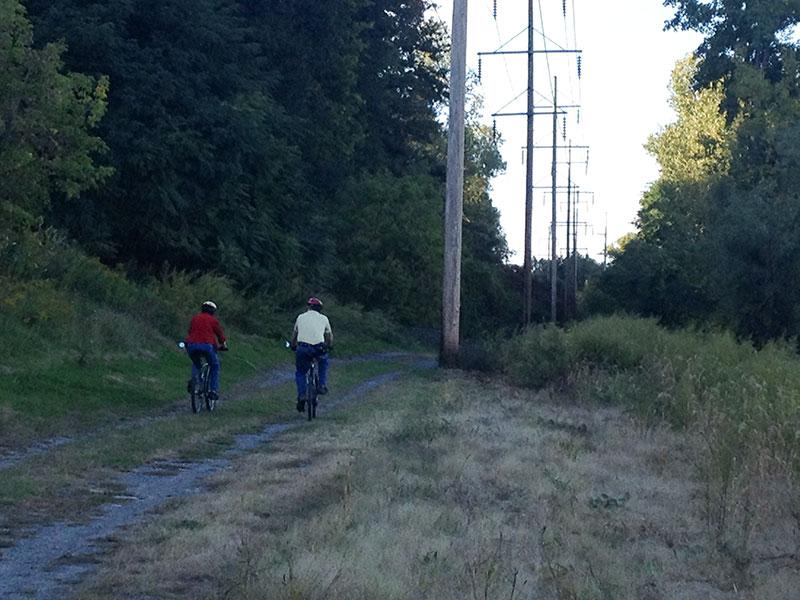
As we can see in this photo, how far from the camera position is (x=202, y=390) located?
1984 centimetres

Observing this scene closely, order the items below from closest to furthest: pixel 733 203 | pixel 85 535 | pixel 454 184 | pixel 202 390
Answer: pixel 85 535, pixel 202 390, pixel 454 184, pixel 733 203

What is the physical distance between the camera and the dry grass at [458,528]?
8008mm

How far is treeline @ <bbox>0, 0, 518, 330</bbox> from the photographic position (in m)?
21.9

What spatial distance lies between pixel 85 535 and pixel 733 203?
35.7m

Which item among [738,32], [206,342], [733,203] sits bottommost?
[206,342]

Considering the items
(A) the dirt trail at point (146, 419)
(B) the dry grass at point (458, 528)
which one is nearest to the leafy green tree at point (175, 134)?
(A) the dirt trail at point (146, 419)

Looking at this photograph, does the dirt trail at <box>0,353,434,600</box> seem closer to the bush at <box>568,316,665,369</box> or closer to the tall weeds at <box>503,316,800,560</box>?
the tall weeds at <box>503,316,800,560</box>

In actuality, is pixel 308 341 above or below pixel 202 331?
below

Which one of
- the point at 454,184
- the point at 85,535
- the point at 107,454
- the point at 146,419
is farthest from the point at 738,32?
the point at 85,535

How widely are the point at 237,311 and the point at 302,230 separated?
7.73 meters

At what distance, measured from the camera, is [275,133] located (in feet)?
134

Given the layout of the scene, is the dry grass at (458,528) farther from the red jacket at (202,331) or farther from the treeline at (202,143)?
the treeline at (202,143)

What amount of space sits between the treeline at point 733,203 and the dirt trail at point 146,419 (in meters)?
→ 16.7

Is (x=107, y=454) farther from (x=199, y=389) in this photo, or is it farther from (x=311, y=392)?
(x=311, y=392)
